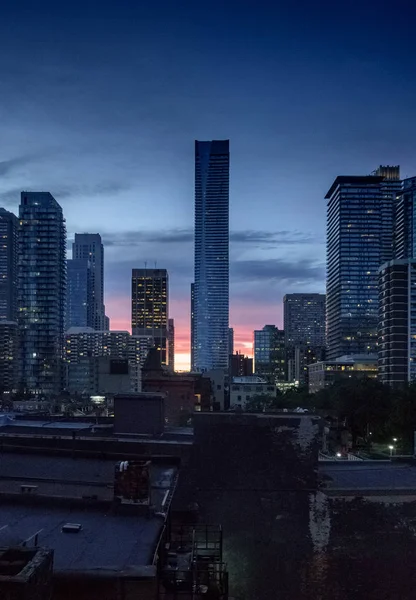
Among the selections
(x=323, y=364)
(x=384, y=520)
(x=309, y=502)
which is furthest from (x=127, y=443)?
(x=323, y=364)

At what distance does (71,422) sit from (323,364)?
14678 centimetres

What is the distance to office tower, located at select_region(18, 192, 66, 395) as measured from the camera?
614ft

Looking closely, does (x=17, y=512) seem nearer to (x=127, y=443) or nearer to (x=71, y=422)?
(x=127, y=443)

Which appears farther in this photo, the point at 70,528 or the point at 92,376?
the point at 92,376

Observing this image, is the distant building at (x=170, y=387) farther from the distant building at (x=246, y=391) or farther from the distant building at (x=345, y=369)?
the distant building at (x=345, y=369)

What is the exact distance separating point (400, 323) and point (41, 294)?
112 m

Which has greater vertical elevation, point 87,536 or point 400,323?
point 400,323

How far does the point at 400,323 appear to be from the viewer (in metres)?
143

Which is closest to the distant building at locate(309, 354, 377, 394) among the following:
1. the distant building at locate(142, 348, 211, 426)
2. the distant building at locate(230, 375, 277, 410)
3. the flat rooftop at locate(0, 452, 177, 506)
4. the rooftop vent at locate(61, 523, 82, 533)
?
the distant building at locate(230, 375, 277, 410)

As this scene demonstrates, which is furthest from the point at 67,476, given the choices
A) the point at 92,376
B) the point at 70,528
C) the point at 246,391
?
the point at 92,376

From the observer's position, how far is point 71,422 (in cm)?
3534

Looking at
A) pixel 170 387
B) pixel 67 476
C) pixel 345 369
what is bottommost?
pixel 345 369

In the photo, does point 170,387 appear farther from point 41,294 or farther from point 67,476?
point 41,294

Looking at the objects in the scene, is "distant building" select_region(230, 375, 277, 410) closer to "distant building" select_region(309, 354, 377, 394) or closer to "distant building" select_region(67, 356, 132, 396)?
"distant building" select_region(67, 356, 132, 396)
